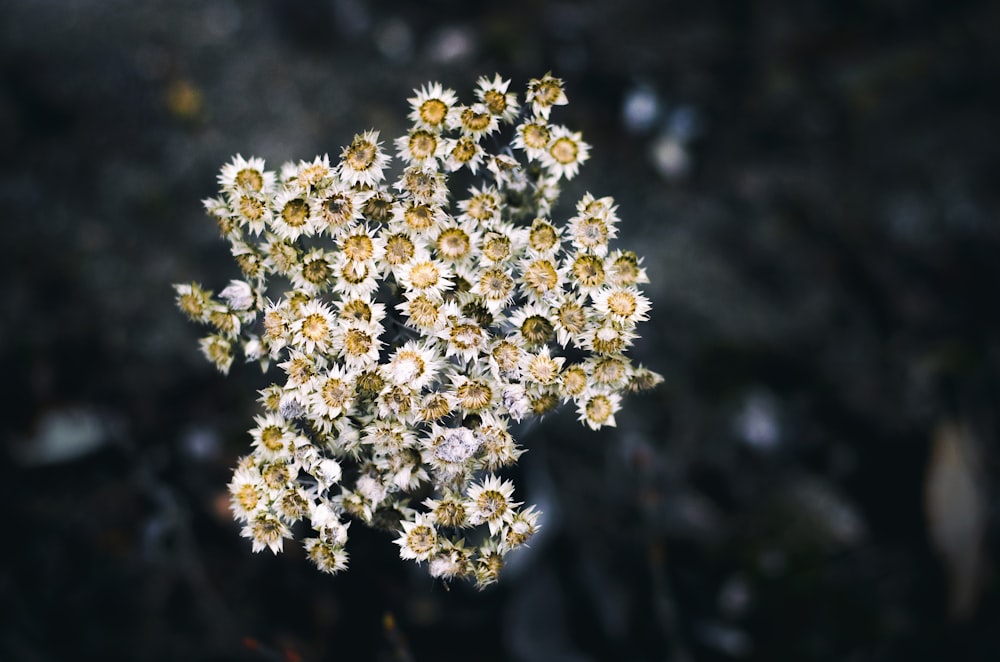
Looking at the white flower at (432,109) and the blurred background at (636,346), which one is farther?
the blurred background at (636,346)

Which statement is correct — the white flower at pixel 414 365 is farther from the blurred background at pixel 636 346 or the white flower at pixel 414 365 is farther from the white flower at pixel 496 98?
the blurred background at pixel 636 346

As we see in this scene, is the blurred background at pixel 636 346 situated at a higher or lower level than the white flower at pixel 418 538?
higher

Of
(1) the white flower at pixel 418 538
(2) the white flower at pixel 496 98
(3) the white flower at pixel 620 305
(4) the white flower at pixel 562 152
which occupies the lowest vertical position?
(1) the white flower at pixel 418 538

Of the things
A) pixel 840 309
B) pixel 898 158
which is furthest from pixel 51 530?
pixel 898 158

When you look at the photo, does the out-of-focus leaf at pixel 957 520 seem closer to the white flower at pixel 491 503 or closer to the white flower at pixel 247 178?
the white flower at pixel 491 503

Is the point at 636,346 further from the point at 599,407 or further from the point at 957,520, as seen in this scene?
the point at 599,407

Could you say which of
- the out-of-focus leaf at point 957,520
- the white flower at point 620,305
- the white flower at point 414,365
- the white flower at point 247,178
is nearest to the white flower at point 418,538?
the white flower at point 414,365

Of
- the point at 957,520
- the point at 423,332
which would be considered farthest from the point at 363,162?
the point at 957,520
